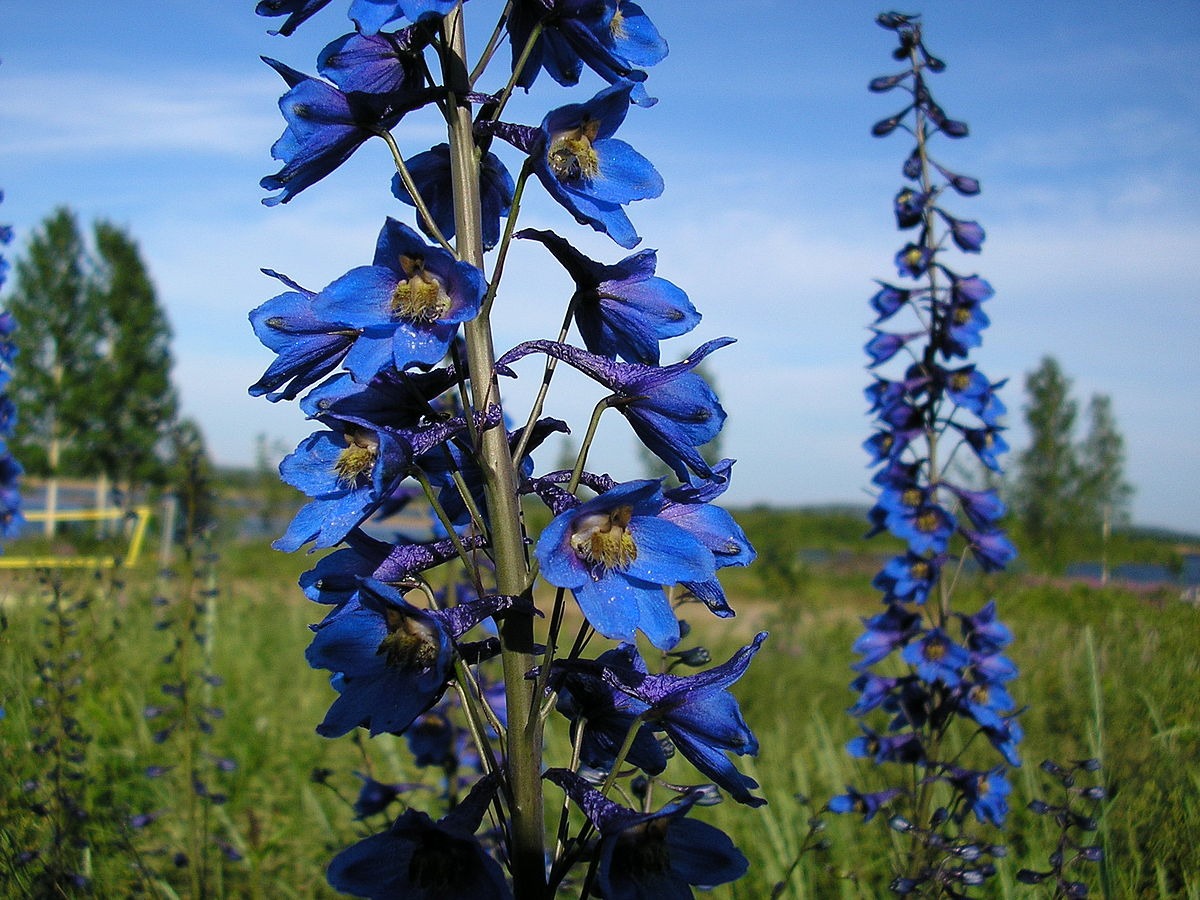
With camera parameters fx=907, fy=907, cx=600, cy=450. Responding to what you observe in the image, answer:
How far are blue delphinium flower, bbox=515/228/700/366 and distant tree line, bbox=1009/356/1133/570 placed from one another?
2.89 metres

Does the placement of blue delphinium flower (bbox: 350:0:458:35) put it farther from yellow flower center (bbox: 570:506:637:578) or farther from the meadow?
the meadow

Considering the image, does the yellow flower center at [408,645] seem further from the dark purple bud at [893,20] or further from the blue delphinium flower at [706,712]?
the dark purple bud at [893,20]

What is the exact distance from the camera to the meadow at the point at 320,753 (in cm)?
264

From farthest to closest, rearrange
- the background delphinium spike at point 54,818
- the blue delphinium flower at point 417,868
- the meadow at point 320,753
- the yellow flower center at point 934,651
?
the yellow flower center at point 934,651
the meadow at point 320,753
the background delphinium spike at point 54,818
the blue delphinium flower at point 417,868

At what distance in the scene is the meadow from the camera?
2645 mm

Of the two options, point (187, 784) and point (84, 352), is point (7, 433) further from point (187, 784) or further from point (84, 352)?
point (84, 352)

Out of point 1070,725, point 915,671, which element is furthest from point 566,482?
point 1070,725

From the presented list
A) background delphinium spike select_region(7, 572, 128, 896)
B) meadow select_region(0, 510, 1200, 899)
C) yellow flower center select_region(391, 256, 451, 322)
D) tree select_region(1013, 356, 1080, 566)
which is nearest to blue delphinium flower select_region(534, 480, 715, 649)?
yellow flower center select_region(391, 256, 451, 322)

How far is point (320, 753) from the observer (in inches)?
192

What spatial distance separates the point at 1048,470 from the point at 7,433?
52.9ft

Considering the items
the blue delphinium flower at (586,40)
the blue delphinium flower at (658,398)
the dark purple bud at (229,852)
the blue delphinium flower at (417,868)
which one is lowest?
the dark purple bud at (229,852)

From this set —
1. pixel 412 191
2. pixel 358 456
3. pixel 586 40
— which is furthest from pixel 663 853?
pixel 586 40

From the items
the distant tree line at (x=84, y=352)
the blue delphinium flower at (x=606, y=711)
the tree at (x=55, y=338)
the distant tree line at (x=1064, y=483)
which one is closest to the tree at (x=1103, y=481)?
the distant tree line at (x=1064, y=483)

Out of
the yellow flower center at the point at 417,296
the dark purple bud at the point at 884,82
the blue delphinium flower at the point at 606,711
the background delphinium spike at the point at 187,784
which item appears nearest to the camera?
the yellow flower center at the point at 417,296
